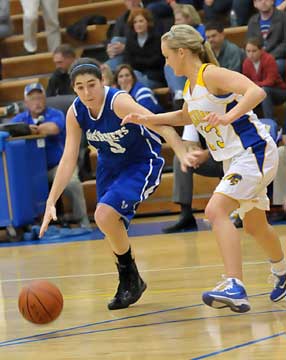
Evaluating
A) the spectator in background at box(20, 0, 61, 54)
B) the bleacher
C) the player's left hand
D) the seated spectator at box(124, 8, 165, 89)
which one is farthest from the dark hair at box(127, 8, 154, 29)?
the player's left hand

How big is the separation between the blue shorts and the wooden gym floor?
0.65 meters

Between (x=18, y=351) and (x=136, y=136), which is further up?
(x=136, y=136)

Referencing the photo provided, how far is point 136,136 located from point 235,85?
0.95 metres

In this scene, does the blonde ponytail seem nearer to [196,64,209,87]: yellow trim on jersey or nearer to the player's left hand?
[196,64,209,87]: yellow trim on jersey

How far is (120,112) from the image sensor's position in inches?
215

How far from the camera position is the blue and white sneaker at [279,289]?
5.33 m

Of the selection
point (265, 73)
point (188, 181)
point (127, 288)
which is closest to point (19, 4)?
point (265, 73)

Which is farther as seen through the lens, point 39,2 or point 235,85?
point 39,2

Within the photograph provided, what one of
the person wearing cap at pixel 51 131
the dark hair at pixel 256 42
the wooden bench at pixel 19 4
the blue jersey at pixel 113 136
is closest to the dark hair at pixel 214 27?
the dark hair at pixel 256 42

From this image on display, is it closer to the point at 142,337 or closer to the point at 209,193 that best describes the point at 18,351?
the point at 142,337

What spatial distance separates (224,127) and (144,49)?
6347 millimetres

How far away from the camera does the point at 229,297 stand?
4.82m

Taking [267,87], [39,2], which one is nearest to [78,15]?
[39,2]

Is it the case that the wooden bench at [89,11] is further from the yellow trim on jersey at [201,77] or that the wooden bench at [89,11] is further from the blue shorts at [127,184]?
the yellow trim on jersey at [201,77]
